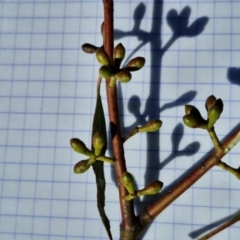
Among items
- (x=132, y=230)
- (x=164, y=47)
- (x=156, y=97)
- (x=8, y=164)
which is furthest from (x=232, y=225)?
(x=8, y=164)

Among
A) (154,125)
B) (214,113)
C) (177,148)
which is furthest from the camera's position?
(177,148)

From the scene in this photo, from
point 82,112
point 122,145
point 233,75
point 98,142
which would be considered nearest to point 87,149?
point 98,142

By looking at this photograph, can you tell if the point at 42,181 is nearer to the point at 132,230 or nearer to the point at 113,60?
the point at 132,230

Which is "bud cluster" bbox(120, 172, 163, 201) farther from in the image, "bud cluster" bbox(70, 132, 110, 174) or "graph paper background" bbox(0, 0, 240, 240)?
"graph paper background" bbox(0, 0, 240, 240)

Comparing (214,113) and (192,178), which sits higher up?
(214,113)

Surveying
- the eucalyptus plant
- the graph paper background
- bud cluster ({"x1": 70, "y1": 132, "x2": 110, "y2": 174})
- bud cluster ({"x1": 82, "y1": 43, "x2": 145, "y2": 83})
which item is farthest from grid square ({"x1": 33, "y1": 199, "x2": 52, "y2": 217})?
bud cluster ({"x1": 82, "y1": 43, "x2": 145, "y2": 83})

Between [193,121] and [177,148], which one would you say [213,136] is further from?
[177,148]
